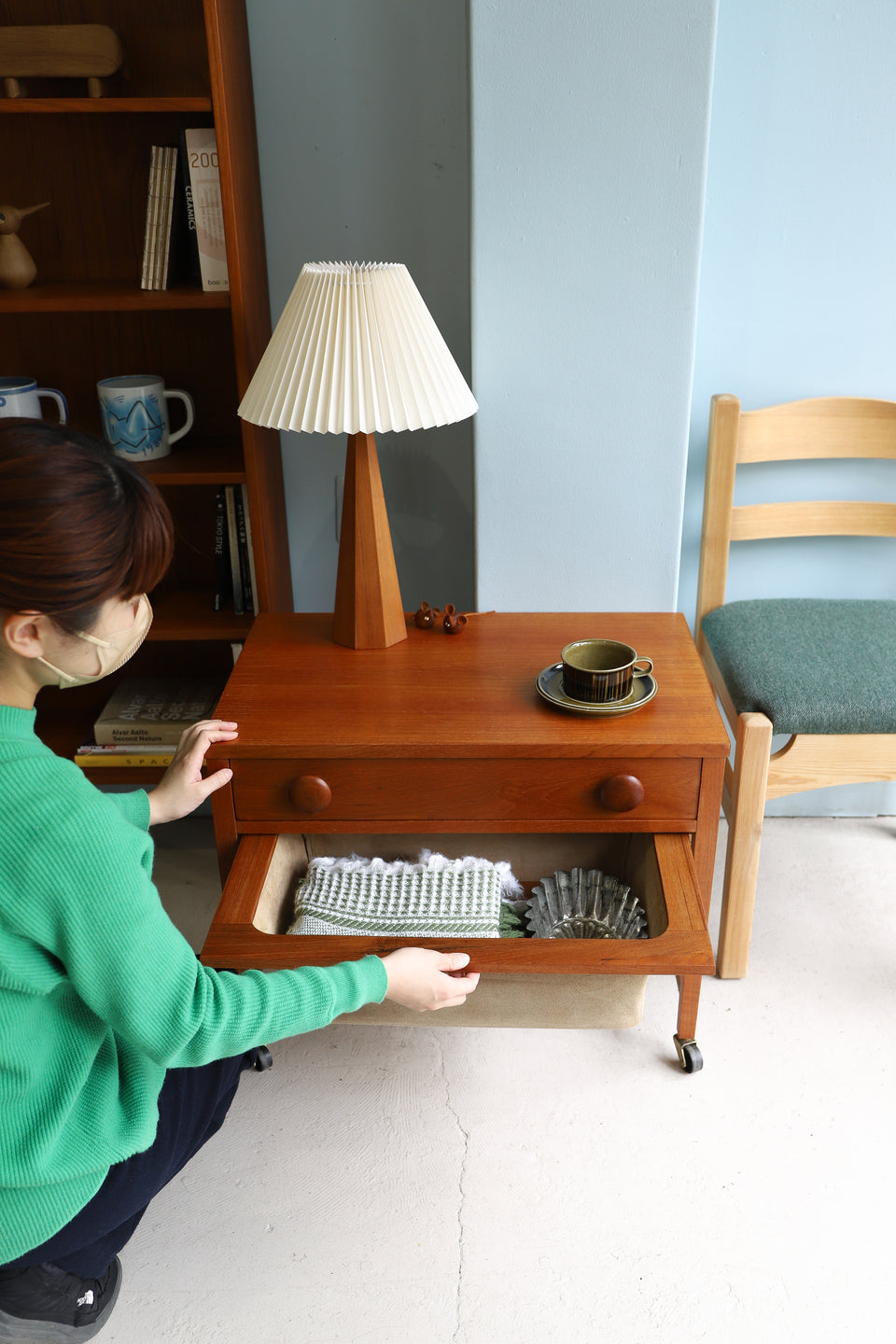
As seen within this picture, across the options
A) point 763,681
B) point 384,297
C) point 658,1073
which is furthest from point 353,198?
point 658,1073

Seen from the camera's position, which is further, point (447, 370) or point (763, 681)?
point (763, 681)

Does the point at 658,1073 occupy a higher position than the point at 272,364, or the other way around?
the point at 272,364

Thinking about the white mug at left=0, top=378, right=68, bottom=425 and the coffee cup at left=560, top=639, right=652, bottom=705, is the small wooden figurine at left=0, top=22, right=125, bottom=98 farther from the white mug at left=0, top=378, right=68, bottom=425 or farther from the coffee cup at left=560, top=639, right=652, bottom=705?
the coffee cup at left=560, top=639, right=652, bottom=705

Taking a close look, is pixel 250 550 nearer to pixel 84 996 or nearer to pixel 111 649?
pixel 111 649

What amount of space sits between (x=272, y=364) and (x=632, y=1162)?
1.09 metres

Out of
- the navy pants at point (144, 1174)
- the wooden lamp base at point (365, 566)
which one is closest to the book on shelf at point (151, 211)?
the wooden lamp base at point (365, 566)

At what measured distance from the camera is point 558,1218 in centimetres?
127

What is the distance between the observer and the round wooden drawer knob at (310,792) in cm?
130

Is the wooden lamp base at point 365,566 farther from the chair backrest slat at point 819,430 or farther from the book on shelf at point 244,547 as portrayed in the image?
the chair backrest slat at point 819,430

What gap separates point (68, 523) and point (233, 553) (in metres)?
0.94

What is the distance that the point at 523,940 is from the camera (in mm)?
1142

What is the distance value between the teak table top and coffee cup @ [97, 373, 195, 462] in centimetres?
36

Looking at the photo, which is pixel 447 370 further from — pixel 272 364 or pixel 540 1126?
pixel 540 1126

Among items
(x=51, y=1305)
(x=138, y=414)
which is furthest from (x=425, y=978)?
(x=138, y=414)
